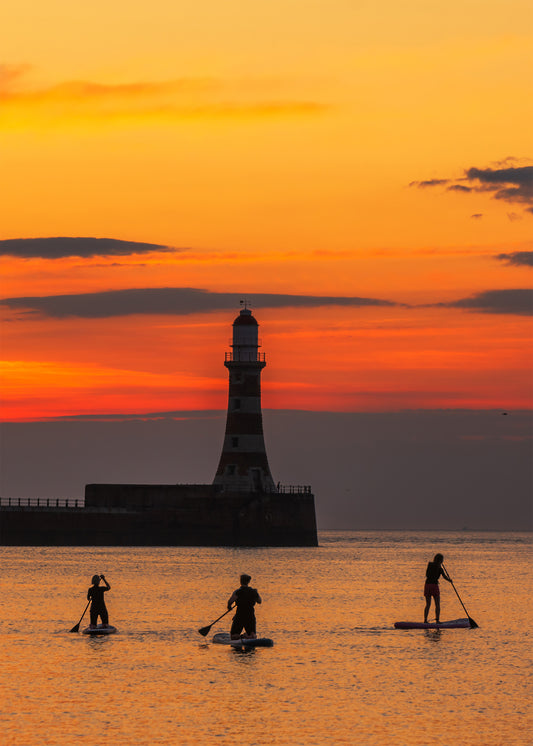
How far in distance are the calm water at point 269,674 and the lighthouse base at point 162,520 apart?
4175 centimetres

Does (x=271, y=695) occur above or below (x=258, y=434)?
below

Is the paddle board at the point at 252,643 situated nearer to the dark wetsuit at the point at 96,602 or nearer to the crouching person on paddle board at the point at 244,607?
the crouching person on paddle board at the point at 244,607

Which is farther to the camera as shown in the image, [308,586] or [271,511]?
[271,511]

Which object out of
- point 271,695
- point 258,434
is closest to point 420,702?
point 271,695

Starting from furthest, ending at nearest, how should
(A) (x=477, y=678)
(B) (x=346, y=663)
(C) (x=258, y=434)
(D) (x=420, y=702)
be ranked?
(C) (x=258, y=434)
(B) (x=346, y=663)
(A) (x=477, y=678)
(D) (x=420, y=702)

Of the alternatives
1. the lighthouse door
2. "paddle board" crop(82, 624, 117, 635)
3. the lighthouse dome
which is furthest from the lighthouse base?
"paddle board" crop(82, 624, 117, 635)

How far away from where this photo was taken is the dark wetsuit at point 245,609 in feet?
116

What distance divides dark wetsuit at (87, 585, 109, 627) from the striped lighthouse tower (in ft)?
197

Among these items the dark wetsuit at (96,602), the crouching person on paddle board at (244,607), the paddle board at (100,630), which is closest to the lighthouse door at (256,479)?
the paddle board at (100,630)

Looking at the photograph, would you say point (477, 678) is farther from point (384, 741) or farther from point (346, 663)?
point (384, 741)

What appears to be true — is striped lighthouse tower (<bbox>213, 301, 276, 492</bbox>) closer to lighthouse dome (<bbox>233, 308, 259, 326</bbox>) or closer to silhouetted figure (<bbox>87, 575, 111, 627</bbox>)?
lighthouse dome (<bbox>233, 308, 259, 326</bbox>)

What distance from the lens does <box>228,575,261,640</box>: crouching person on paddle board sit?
3509 centimetres

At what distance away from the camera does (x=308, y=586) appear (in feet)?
228

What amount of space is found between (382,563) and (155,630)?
69.7 m
